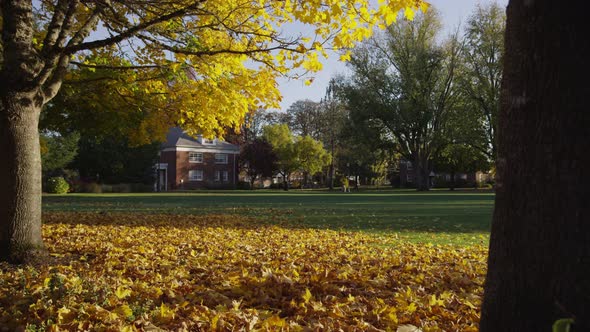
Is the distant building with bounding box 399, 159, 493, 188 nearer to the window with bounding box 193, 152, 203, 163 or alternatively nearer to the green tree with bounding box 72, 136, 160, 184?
the window with bounding box 193, 152, 203, 163

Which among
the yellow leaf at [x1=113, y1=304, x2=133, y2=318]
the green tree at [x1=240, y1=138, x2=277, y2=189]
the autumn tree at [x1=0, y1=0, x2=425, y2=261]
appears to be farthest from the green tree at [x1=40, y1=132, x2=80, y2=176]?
the yellow leaf at [x1=113, y1=304, x2=133, y2=318]

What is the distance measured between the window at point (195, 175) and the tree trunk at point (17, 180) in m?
54.8

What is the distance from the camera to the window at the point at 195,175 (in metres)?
59.7

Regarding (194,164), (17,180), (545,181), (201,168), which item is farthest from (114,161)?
(545,181)

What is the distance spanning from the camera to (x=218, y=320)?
3.36 m

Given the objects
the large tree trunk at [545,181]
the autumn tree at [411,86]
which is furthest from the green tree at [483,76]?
the large tree trunk at [545,181]

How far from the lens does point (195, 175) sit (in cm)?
6022

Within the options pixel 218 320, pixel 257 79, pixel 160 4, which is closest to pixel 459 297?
pixel 218 320

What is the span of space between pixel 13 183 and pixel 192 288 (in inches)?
112

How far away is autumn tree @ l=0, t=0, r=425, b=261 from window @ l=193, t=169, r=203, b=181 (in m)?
51.1

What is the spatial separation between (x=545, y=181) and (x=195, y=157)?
6012 cm

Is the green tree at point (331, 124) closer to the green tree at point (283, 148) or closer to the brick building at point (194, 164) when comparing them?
the green tree at point (283, 148)

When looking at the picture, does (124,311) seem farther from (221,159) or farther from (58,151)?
(221,159)

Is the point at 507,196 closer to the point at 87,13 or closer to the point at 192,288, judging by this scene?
the point at 192,288
